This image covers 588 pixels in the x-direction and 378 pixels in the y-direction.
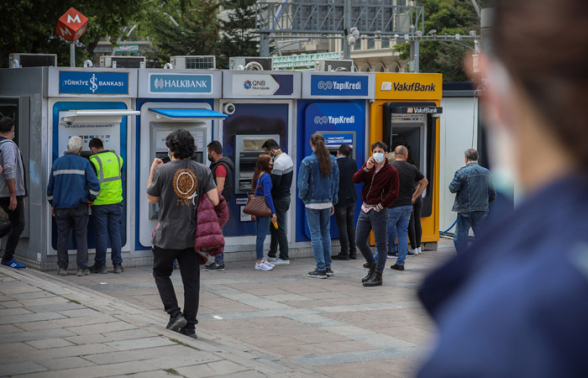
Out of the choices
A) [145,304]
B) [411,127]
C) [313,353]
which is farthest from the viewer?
[411,127]

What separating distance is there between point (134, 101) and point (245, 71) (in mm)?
1687

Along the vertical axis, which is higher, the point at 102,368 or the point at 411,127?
the point at 411,127

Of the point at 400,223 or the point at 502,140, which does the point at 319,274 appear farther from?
the point at 502,140

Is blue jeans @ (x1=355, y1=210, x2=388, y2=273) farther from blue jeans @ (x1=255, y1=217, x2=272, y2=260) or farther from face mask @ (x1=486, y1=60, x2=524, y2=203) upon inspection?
face mask @ (x1=486, y1=60, x2=524, y2=203)

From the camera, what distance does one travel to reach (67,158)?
11.1 metres

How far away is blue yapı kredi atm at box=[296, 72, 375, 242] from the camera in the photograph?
530 inches

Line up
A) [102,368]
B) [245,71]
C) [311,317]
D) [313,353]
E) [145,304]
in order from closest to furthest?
[102,368] → [313,353] → [311,317] → [145,304] → [245,71]

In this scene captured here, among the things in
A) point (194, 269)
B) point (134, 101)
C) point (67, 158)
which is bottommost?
point (194, 269)

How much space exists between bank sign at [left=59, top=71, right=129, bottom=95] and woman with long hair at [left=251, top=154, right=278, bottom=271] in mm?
2074

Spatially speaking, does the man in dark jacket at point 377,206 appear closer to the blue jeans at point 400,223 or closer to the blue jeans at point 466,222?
the blue jeans at point 400,223

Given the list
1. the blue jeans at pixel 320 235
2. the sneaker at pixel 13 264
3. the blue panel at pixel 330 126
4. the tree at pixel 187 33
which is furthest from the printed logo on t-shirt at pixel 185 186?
the tree at pixel 187 33

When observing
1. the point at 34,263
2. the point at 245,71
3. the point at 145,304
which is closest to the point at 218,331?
the point at 145,304

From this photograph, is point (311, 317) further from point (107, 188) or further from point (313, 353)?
point (107, 188)

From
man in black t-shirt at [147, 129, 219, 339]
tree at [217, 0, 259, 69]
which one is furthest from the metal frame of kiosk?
tree at [217, 0, 259, 69]
